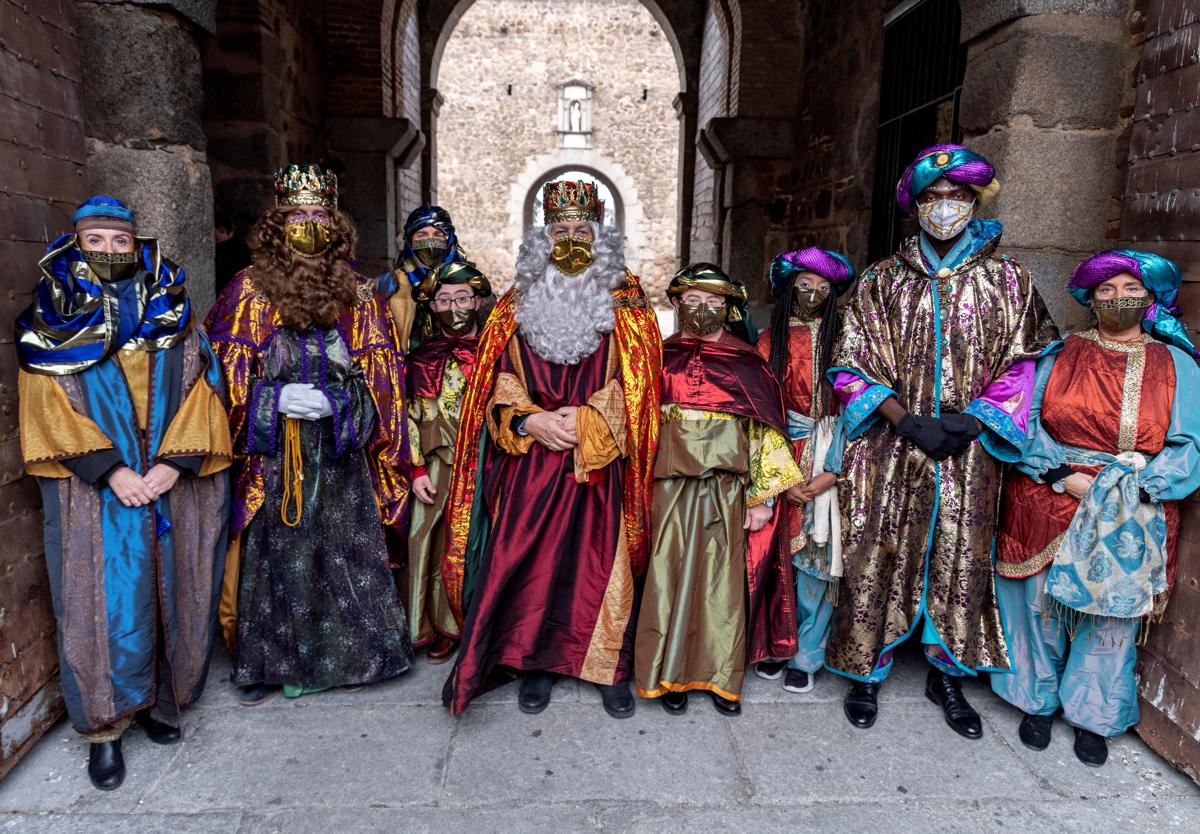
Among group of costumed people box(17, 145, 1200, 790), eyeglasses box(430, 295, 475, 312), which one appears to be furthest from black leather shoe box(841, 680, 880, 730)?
eyeglasses box(430, 295, 475, 312)

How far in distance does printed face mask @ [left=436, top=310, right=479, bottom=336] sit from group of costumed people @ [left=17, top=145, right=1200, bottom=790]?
332mm

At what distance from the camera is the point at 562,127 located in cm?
1978

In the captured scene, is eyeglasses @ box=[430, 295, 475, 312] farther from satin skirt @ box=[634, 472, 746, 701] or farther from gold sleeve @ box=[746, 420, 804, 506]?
gold sleeve @ box=[746, 420, 804, 506]

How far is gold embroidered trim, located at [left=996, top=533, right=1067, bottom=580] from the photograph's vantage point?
2828 mm

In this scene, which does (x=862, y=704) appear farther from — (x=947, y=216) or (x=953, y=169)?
(x=953, y=169)

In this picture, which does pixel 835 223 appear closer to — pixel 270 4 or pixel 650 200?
pixel 270 4

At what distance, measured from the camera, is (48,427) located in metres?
2.46

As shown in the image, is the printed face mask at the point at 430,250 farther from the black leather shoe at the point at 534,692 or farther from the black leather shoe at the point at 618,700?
the black leather shoe at the point at 618,700

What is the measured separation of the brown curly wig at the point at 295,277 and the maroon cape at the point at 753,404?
1.25 m

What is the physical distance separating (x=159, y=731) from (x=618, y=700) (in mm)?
1611

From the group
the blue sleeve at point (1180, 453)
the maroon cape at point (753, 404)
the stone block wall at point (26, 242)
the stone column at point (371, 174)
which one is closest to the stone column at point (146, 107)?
the stone block wall at point (26, 242)

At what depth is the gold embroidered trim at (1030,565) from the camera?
2.83 meters

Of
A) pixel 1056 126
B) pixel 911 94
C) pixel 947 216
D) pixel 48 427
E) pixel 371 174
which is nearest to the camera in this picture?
pixel 48 427

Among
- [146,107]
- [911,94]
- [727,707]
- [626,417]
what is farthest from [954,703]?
[911,94]
